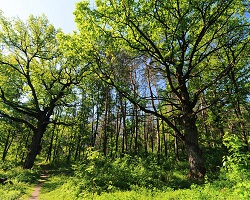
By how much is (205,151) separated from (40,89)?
19.1m

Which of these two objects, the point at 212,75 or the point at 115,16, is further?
the point at 212,75

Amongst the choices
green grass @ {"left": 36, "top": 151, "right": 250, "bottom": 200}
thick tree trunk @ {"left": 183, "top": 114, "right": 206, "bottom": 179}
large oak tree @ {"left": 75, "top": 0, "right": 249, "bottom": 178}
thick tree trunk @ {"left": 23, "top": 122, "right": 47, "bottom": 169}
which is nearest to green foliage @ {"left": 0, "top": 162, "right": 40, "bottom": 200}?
green grass @ {"left": 36, "top": 151, "right": 250, "bottom": 200}

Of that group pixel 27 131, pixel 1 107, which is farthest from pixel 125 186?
pixel 27 131

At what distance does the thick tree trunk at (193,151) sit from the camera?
10188 millimetres

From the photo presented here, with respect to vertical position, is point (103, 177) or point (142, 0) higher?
point (142, 0)

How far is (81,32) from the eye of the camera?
37.0 feet

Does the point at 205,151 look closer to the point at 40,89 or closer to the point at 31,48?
the point at 40,89

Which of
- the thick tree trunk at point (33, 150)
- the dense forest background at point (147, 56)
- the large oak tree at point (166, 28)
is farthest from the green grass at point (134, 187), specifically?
the thick tree trunk at point (33, 150)

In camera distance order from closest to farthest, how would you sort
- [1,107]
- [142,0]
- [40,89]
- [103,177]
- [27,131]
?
[142,0] < [103,177] < [1,107] < [40,89] < [27,131]

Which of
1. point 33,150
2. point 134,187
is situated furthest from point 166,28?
point 33,150

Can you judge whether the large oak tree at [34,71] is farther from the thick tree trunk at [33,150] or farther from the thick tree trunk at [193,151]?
the thick tree trunk at [193,151]

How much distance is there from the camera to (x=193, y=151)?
10.5m

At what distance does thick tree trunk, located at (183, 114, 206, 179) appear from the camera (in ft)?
33.4

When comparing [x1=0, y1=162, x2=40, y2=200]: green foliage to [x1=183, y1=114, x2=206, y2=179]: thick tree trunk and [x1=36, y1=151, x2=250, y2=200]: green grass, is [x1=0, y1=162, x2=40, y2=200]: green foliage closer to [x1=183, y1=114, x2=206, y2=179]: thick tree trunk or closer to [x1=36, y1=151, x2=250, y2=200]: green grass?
[x1=36, y1=151, x2=250, y2=200]: green grass
